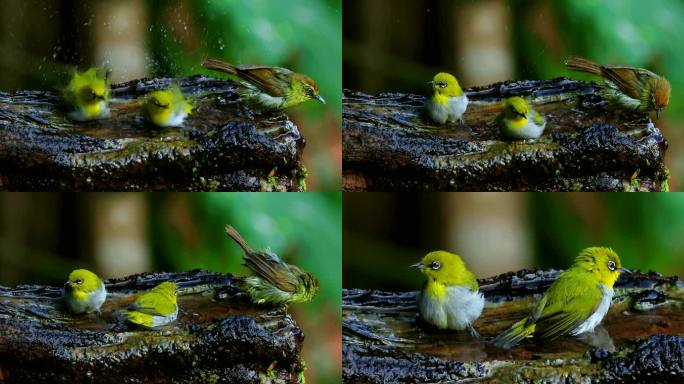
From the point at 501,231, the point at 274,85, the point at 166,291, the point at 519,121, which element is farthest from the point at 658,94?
the point at 166,291

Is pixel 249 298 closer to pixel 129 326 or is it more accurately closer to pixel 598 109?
pixel 129 326

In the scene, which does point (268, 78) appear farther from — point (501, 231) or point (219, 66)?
point (501, 231)

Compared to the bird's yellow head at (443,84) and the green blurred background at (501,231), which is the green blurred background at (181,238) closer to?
the green blurred background at (501,231)

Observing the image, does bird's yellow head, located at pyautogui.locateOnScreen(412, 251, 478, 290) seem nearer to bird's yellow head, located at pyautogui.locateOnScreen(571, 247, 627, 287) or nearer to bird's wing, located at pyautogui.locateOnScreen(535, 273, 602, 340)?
bird's wing, located at pyautogui.locateOnScreen(535, 273, 602, 340)

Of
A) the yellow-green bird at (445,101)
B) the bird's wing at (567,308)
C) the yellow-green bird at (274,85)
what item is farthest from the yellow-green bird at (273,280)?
the bird's wing at (567,308)

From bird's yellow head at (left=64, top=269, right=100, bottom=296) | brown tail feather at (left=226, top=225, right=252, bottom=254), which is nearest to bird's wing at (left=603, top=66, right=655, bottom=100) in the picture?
brown tail feather at (left=226, top=225, right=252, bottom=254)

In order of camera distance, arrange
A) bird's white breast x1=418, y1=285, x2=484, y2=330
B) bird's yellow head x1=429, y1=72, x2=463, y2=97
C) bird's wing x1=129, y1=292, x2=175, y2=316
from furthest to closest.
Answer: bird's yellow head x1=429, y1=72, x2=463, y2=97 < bird's wing x1=129, y1=292, x2=175, y2=316 < bird's white breast x1=418, y1=285, x2=484, y2=330

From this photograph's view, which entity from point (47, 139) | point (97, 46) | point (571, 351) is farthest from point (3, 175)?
point (571, 351)
